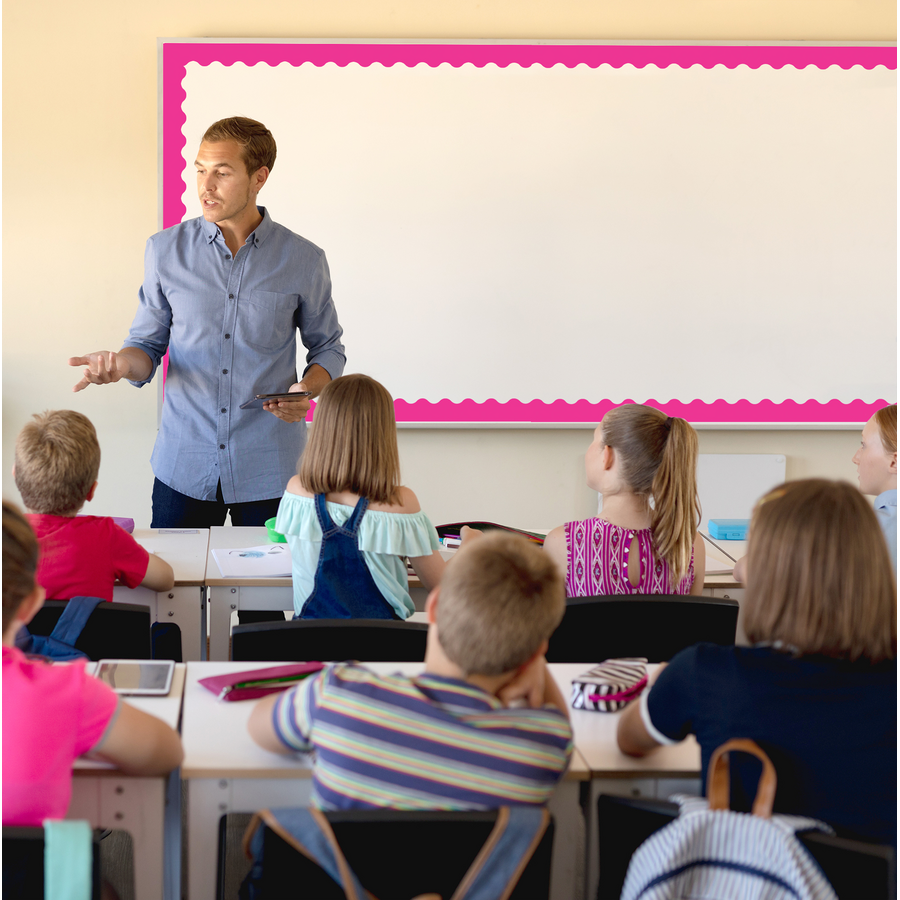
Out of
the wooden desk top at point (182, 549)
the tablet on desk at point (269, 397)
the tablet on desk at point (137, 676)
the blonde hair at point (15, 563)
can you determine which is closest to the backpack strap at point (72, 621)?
the tablet on desk at point (137, 676)

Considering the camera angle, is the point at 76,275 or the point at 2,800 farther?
the point at 76,275

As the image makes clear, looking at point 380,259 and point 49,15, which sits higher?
point 49,15

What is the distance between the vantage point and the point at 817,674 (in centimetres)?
128

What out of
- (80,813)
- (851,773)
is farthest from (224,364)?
(851,773)

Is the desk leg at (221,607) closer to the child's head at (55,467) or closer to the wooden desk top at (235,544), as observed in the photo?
the wooden desk top at (235,544)

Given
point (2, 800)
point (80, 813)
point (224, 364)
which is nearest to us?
point (2, 800)

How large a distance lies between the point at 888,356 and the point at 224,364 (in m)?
2.80

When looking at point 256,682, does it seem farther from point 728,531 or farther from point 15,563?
point 728,531

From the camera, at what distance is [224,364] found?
300 centimetres

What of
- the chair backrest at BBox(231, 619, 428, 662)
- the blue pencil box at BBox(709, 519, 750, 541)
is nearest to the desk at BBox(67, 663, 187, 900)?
the chair backrest at BBox(231, 619, 428, 662)

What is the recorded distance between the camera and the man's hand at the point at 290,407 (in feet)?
9.25

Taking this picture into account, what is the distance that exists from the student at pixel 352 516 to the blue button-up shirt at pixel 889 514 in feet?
3.17

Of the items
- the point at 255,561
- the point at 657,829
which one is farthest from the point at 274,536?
the point at 657,829

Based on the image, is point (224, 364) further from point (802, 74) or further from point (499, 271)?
point (802, 74)
